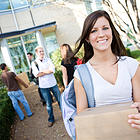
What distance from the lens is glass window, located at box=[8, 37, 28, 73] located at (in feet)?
39.0

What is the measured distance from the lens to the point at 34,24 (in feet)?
40.3

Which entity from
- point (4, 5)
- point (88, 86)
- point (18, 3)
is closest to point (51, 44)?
point (18, 3)

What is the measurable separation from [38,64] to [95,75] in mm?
2873

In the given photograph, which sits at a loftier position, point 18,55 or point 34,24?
point 34,24

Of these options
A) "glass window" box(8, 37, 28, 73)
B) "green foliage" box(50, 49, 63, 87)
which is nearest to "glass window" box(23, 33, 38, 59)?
"glass window" box(8, 37, 28, 73)

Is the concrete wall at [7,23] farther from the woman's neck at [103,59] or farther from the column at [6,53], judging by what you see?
the woman's neck at [103,59]

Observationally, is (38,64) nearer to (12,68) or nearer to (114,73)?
(114,73)

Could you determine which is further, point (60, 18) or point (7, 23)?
point (60, 18)

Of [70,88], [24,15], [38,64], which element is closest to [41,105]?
[38,64]

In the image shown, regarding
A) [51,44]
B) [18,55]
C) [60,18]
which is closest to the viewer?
[18,55]

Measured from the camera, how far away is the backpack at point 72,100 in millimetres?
1279

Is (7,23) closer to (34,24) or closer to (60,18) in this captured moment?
(34,24)

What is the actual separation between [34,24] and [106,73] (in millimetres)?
11904

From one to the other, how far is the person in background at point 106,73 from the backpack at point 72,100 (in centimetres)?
3
